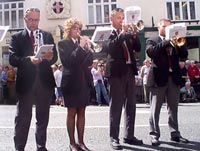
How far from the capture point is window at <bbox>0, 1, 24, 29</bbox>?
23.2 metres

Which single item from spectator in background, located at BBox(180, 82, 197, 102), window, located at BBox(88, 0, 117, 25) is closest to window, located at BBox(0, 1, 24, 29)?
window, located at BBox(88, 0, 117, 25)

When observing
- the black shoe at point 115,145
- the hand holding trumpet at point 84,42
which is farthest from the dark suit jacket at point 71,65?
the black shoe at point 115,145

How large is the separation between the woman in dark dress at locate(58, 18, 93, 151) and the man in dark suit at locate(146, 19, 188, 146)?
4.11ft

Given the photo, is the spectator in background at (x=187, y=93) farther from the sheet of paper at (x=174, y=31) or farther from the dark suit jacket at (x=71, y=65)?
the dark suit jacket at (x=71, y=65)

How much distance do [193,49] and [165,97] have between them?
54.8ft

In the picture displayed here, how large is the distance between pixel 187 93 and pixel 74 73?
10763mm

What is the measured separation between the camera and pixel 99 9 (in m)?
22.9

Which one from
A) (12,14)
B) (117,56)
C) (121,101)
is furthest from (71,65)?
(12,14)

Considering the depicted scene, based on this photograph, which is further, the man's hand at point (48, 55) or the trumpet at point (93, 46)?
the trumpet at point (93, 46)

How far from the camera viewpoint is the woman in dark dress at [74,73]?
5566mm

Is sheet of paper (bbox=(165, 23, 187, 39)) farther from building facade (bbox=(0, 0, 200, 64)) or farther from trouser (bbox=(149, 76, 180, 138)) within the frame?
building facade (bbox=(0, 0, 200, 64))

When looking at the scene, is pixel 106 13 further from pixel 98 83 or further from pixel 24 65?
pixel 24 65

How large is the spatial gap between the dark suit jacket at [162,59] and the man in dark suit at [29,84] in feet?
5.71

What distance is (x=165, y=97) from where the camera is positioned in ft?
21.4
